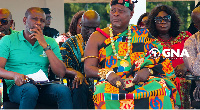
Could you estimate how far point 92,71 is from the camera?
3.98 metres

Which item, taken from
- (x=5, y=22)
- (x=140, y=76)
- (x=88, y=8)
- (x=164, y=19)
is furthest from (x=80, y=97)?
(x=88, y=8)

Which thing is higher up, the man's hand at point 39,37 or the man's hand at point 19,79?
the man's hand at point 39,37

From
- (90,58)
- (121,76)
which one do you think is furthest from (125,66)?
(90,58)

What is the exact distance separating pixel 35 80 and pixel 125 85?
94 centimetres

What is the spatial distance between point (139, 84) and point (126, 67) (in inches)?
10.0

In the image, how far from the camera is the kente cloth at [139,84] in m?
3.55

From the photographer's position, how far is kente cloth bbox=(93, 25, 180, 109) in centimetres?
355

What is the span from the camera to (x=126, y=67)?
3955 mm

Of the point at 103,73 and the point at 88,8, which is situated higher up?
the point at 88,8

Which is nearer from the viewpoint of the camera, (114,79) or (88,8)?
(114,79)

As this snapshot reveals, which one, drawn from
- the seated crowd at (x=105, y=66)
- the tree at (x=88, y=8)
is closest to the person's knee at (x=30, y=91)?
the seated crowd at (x=105, y=66)

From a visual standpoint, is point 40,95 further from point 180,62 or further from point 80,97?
point 180,62

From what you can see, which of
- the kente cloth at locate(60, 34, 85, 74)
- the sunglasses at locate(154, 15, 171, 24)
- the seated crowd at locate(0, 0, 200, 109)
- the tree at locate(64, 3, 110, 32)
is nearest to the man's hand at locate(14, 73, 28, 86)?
the seated crowd at locate(0, 0, 200, 109)

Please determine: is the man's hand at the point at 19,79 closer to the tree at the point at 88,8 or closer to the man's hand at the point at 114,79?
the man's hand at the point at 114,79
